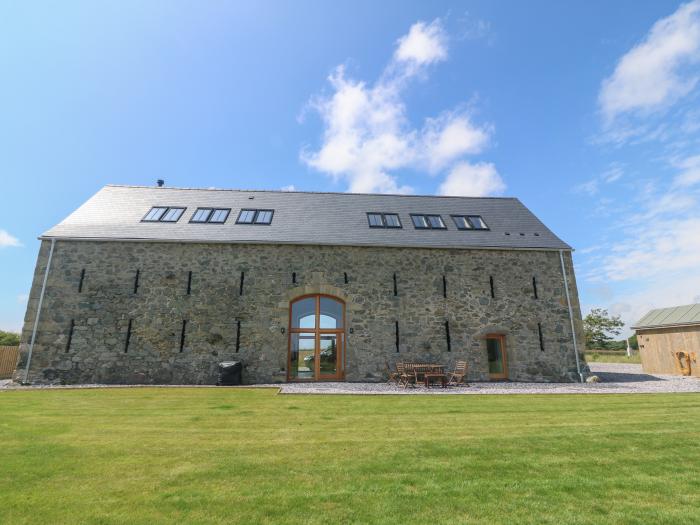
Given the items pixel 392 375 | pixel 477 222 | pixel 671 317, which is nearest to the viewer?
pixel 392 375

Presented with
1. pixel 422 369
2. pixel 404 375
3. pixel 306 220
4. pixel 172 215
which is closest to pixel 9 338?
pixel 172 215

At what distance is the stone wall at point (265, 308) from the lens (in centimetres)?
1202

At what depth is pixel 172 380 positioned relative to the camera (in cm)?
1194

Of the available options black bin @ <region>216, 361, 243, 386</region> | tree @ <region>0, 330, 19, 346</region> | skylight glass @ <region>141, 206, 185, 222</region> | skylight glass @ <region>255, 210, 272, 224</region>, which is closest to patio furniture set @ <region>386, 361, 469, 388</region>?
black bin @ <region>216, 361, 243, 386</region>

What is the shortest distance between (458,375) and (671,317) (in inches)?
488

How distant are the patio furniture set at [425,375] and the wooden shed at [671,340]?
1089 cm

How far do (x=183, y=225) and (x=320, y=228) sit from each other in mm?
5383

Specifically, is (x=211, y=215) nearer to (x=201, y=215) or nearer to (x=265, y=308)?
(x=201, y=215)

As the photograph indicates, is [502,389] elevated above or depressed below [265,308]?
below

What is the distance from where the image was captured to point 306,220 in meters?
14.8

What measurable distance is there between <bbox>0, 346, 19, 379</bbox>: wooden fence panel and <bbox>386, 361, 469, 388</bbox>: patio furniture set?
47.2ft

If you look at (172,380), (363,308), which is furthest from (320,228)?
(172,380)

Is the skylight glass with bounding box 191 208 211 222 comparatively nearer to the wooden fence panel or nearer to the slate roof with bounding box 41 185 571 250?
the slate roof with bounding box 41 185 571 250

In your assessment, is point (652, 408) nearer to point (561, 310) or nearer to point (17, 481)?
point (561, 310)
